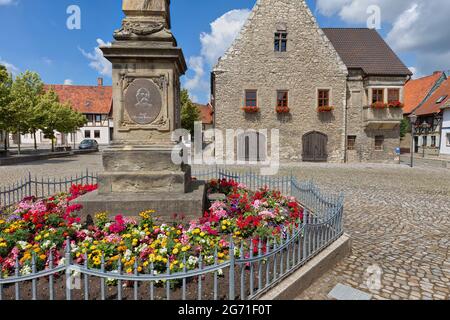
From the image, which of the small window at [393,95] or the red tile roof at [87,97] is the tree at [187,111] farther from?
the small window at [393,95]

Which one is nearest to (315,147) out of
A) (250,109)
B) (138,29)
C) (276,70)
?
(250,109)

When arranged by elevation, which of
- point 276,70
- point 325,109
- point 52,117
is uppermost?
point 276,70

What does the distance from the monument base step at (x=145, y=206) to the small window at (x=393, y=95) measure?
21.7 m

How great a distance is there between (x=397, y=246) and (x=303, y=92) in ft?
59.9

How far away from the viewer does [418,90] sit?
3784 cm

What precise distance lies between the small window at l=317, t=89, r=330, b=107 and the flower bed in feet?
60.5

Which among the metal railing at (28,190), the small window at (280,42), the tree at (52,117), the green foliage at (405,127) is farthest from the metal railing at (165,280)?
the green foliage at (405,127)

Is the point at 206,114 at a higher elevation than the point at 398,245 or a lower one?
higher

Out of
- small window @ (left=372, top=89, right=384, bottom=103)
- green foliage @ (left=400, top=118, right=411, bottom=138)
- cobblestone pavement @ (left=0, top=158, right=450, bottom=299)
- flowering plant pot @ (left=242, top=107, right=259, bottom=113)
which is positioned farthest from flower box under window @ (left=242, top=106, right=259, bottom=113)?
green foliage @ (left=400, top=118, right=411, bottom=138)

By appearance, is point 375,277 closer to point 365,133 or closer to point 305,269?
point 305,269

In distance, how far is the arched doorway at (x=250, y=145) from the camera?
21.8 meters

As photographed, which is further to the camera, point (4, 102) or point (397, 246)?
point (4, 102)

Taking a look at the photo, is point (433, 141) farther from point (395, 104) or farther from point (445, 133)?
point (395, 104)
